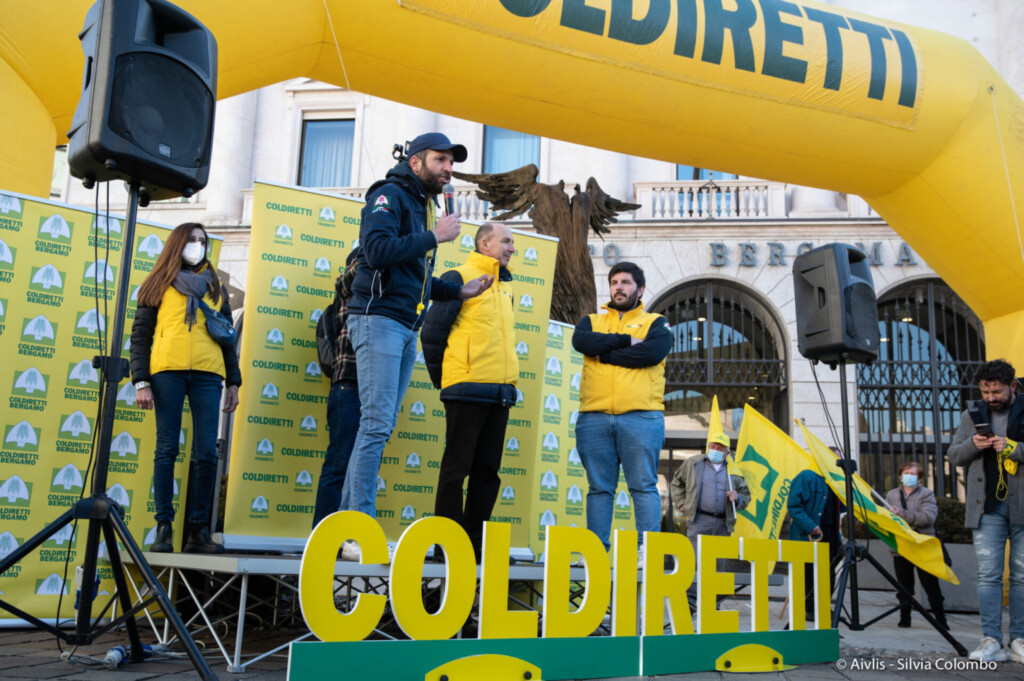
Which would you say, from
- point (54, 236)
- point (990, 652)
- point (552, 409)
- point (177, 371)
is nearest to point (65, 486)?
point (177, 371)

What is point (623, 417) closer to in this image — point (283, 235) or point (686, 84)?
point (686, 84)

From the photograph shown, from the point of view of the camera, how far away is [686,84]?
5207mm

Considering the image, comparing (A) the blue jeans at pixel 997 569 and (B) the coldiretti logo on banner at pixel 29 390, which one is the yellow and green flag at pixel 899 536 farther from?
(B) the coldiretti logo on banner at pixel 29 390

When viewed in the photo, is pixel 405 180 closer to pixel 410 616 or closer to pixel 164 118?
pixel 164 118

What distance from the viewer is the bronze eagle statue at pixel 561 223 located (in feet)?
21.1

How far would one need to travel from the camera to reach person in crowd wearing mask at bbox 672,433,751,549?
7953mm

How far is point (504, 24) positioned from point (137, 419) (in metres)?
3.10

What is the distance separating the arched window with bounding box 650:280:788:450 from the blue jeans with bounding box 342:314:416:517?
1104cm

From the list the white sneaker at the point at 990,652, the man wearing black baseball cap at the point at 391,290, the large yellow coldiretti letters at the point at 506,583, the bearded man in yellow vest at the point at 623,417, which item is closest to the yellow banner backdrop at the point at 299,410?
the bearded man in yellow vest at the point at 623,417

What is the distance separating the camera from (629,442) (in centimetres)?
462

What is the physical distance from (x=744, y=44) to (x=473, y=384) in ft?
9.54

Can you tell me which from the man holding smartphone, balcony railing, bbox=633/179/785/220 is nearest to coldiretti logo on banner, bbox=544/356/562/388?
the man holding smartphone

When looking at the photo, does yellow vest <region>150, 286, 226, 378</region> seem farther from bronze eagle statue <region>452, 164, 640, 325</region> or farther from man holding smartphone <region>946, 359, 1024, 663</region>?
man holding smartphone <region>946, 359, 1024, 663</region>

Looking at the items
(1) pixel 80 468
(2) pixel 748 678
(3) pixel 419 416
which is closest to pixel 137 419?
(1) pixel 80 468
